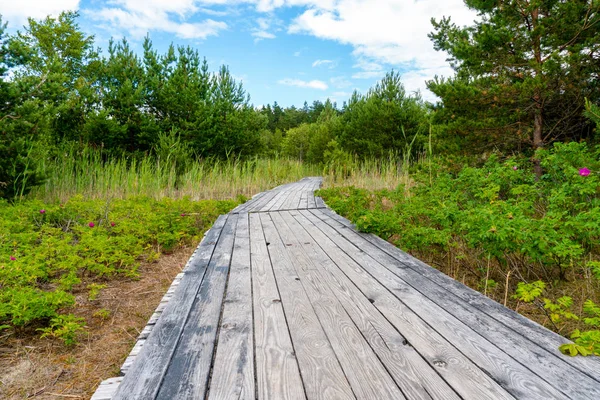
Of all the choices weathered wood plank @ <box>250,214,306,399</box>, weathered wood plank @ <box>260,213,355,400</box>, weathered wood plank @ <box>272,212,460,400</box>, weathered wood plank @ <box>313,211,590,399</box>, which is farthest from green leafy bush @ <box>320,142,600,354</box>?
weathered wood plank @ <box>250,214,306,399</box>

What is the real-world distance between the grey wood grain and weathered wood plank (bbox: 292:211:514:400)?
88cm

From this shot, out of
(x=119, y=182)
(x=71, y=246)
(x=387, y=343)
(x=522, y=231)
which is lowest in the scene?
(x=71, y=246)

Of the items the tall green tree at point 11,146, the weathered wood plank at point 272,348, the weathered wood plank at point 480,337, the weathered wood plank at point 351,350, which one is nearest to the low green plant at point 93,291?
the weathered wood plank at point 272,348

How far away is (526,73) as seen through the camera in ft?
16.9

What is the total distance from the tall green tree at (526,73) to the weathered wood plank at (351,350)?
15.5ft

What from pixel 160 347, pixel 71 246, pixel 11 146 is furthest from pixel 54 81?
pixel 160 347

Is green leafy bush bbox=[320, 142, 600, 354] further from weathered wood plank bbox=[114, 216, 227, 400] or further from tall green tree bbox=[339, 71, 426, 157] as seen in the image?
tall green tree bbox=[339, 71, 426, 157]

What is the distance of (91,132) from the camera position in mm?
12359

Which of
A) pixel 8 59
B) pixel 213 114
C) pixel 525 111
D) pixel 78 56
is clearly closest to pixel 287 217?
pixel 525 111

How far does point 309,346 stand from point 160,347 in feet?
2.13

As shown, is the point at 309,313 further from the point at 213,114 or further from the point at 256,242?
the point at 213,114

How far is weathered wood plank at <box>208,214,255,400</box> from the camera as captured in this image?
3.72 ft

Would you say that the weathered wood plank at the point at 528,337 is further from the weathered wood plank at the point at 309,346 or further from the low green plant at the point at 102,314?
the low green plant at the point at 102,314

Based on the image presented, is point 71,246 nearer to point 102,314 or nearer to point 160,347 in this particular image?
point 102,314
